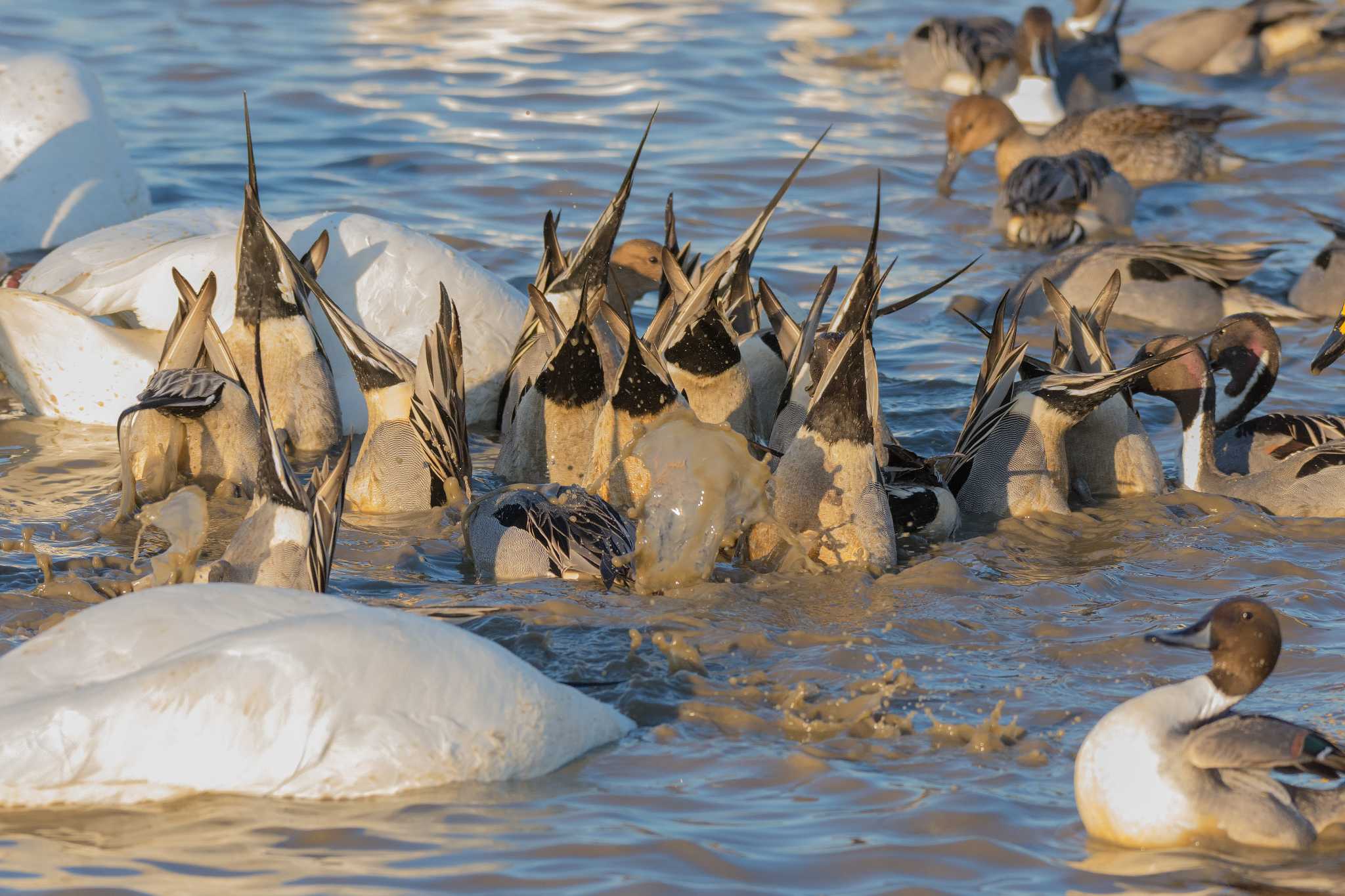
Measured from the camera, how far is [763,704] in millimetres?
4504

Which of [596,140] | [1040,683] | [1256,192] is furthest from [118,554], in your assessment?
[1256,192]

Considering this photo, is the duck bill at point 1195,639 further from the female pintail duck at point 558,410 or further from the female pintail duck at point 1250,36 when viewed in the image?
the female pintail duck at point 1250,36

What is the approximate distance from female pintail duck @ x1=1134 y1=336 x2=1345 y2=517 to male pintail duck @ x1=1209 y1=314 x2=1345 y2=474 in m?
0.22

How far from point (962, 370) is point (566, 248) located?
9.99 feet

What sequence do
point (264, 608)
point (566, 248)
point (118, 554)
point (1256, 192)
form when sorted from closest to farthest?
point (264, 608), point (118, 554), point (566, 248), point (1256, 192)

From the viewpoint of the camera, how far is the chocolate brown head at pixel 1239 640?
3820mm

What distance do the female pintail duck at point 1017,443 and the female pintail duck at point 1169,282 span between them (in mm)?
3118

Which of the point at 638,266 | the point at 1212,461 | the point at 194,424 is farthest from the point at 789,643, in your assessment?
the point at 638,266

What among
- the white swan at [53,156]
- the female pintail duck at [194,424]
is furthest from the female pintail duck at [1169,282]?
the white swan at [53,156]

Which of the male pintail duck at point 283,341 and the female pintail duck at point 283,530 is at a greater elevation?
the male pintail duck at point 283,341

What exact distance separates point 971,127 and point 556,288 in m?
6.36

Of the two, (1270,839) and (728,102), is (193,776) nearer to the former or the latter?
(1270,839)

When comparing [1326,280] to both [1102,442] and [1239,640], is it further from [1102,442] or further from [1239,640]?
[1239,640]

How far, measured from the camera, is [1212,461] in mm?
6906
